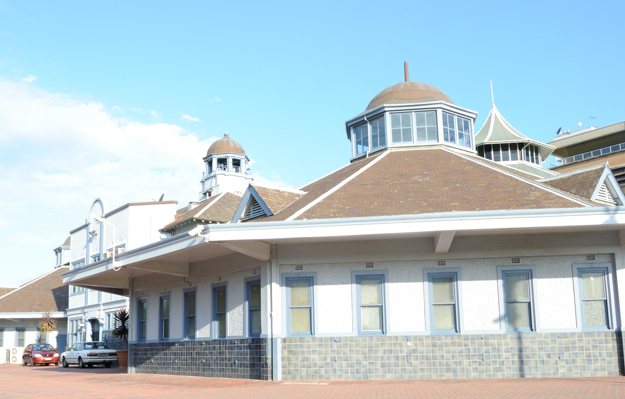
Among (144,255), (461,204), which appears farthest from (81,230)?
(461,204)

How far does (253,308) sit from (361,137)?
10113 millimetres

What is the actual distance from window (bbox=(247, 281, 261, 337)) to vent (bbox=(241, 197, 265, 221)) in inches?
91.1

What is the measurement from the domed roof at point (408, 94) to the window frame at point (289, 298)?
34.3ft

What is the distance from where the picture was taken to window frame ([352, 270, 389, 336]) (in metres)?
16.6

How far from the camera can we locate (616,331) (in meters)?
16.0

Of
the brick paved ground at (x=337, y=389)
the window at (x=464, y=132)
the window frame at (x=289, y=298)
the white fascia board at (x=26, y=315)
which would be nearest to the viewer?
the brick paved ground at (x=337, y=389)

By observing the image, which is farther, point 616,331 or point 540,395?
point 616,331

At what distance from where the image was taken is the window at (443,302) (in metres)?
16.4

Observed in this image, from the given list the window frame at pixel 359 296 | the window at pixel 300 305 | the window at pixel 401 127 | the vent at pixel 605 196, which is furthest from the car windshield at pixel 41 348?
the vent at pixel 605 196

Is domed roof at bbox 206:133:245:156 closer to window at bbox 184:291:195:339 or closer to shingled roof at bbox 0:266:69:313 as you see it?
shingled roof at bbox 0:266:69:313

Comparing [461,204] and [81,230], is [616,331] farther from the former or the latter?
[81,230]

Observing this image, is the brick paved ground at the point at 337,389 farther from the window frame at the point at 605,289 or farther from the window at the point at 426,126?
the window at the point at 426,126

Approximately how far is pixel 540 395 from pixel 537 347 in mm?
4540

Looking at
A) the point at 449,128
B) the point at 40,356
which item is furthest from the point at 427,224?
the point at 40,356
